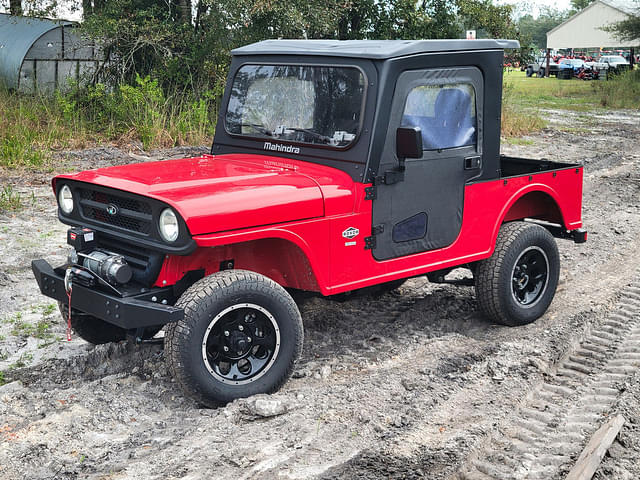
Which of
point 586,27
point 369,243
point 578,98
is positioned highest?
point 586,27

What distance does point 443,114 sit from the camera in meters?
5.38

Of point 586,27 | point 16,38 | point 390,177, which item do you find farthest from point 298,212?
point 586,27

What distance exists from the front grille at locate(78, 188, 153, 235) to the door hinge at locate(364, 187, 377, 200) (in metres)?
1.35

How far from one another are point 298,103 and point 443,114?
98 cm

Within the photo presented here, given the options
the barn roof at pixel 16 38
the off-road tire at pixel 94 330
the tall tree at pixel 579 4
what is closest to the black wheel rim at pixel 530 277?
the off-road tire at pixel 94 330

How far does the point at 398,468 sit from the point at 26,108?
11.3 metres

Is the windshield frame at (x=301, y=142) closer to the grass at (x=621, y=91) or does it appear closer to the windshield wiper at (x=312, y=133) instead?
the windshield wiper at (x=312, y=133)

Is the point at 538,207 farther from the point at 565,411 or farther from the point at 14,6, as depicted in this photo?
the point at 14,6

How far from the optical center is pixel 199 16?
1498cm

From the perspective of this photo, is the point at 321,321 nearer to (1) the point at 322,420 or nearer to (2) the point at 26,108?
(1) the point at 322,420

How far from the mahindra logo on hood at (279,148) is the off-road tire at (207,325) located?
1213 mm

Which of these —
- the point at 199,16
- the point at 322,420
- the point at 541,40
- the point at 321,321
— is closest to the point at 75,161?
the point at 199,16

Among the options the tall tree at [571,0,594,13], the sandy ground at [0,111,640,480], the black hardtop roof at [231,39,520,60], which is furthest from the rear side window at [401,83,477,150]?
the tall tree at [571,0,594,13]

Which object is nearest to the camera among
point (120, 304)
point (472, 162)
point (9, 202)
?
point (120, 304)
